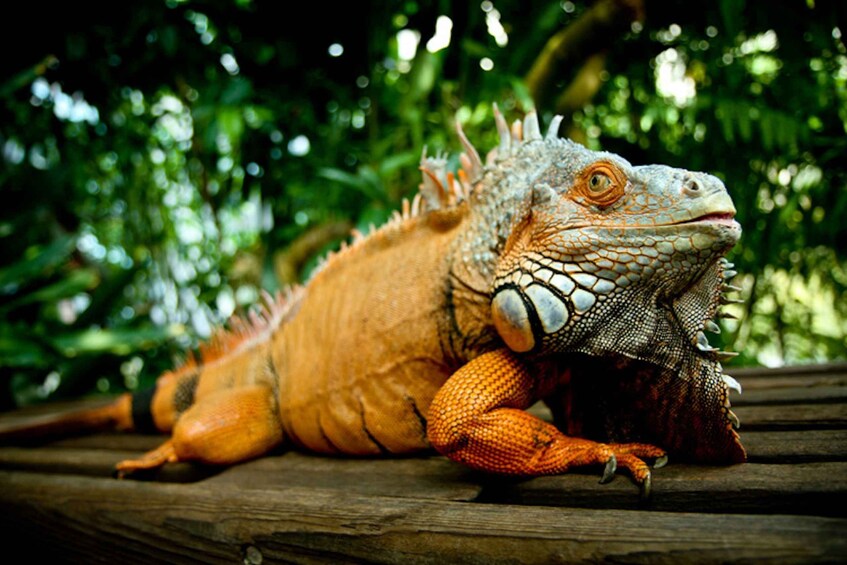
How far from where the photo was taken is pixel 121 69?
454cm

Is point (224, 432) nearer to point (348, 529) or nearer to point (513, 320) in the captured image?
point (348, 529)

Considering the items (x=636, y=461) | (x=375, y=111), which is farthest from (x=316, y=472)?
(x=375, y=111)

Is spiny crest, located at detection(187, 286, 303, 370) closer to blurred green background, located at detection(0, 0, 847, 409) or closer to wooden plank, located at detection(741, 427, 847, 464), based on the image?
blurred green background, located at detection(0, 0, 847, 409)

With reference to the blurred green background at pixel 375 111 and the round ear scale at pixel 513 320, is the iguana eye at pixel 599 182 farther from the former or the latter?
the blurred green background at pixel 375 111

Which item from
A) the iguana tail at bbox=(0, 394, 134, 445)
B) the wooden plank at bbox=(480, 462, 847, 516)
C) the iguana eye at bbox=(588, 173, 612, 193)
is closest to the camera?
the wooden plank at bbox=(480, 462, 847, 516)

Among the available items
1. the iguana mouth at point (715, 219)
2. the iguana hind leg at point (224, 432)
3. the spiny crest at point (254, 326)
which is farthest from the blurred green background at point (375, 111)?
the iguana mouth at point (715, 219)

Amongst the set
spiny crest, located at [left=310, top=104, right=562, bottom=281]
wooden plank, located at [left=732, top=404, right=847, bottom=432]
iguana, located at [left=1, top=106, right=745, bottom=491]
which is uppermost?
spiny crest, located at [left=310, top=104, right=562, bottom=281]

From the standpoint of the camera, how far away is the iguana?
1212 millimetres

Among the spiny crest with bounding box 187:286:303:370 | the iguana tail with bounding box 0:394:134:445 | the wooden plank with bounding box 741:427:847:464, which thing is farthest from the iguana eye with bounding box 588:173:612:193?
the iguana tail with bounding box 0:394:134:445

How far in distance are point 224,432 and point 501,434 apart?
110 centimetres

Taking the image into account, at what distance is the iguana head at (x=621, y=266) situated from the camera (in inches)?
46.0

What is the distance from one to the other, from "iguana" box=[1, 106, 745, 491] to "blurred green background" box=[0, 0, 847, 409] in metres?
1.30

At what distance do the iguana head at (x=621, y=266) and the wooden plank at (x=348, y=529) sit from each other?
36 centimetres

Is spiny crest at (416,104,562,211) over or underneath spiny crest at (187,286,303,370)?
over
